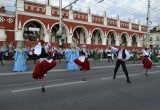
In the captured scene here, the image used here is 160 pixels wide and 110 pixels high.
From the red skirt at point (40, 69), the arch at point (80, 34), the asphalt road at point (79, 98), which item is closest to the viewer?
the asphalt road at point (79, 98)

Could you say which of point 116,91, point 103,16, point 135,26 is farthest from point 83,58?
point 135,26

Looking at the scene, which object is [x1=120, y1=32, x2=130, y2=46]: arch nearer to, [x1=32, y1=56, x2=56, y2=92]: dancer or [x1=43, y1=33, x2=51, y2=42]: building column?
[x1=43, y1=33, x2=51, y2=42]: building column

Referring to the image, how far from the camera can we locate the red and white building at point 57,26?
33.7 meters

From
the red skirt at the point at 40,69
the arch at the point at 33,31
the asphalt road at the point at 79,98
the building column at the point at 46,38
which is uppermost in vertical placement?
the arch at the point at 33,31

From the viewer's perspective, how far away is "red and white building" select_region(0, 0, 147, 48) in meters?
33.7

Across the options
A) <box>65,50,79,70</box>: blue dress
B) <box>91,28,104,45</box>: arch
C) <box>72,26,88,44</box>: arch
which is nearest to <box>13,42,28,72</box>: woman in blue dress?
<box>65,50,79,70</box>: blue dress

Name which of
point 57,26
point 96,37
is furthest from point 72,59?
point 96,37

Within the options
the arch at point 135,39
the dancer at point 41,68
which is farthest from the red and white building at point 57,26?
the dancer at point 41,68

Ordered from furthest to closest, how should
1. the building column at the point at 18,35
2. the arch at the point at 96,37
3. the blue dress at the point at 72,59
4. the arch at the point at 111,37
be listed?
the arch at the point at 111,37
the arch at the point at 96,37
the building column at the point at 18,35
the blue dress at the point at 72,59

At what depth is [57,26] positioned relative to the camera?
40781 mm

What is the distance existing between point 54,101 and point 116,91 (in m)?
2.92

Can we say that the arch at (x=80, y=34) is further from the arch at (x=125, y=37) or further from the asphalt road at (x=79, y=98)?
the asphalt road at (x=79, y=98)

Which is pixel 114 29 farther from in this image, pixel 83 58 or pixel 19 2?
pixel 83 58

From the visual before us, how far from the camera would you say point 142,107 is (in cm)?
700
